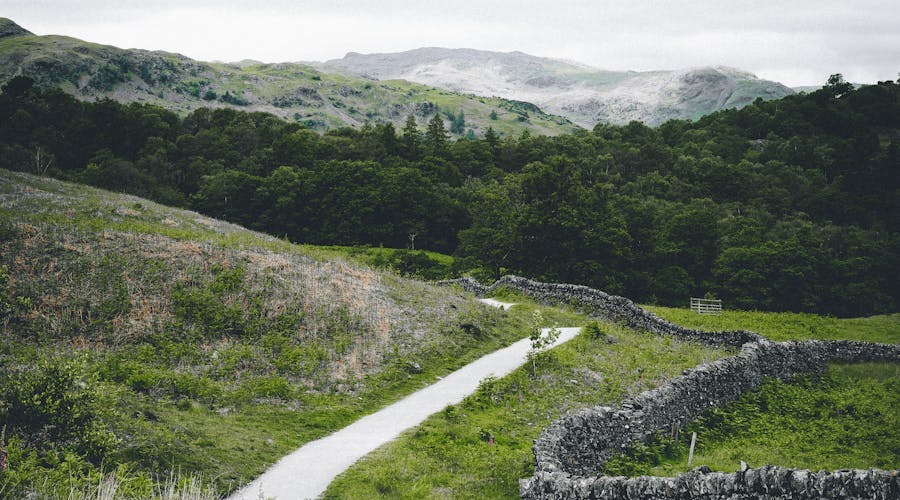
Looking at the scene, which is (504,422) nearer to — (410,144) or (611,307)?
(611,307)

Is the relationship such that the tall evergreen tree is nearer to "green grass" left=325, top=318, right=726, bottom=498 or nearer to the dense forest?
the dense forest

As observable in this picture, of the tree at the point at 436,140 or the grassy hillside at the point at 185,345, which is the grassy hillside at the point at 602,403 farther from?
the tree at the point at 436,140

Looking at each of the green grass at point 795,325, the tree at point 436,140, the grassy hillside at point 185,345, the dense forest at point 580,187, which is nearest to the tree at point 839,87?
the dense forest at point 580,187

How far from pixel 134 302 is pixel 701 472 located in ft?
68.9

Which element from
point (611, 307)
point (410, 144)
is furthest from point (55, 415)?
point (410, 144)

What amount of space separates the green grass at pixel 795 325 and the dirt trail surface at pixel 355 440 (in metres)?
18.8

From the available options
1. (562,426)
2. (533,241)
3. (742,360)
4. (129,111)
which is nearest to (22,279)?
(562,426)

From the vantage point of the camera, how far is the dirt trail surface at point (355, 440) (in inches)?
524

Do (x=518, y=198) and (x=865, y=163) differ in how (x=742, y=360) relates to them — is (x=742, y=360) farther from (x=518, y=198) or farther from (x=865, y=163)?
(x=865, y=163)

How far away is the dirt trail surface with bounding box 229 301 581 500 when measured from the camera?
13308 millimetres

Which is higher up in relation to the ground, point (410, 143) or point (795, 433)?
point (410, 143)

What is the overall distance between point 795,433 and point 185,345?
69.7 ft

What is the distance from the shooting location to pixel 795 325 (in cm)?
3831

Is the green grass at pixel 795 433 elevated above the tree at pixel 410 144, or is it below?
below
